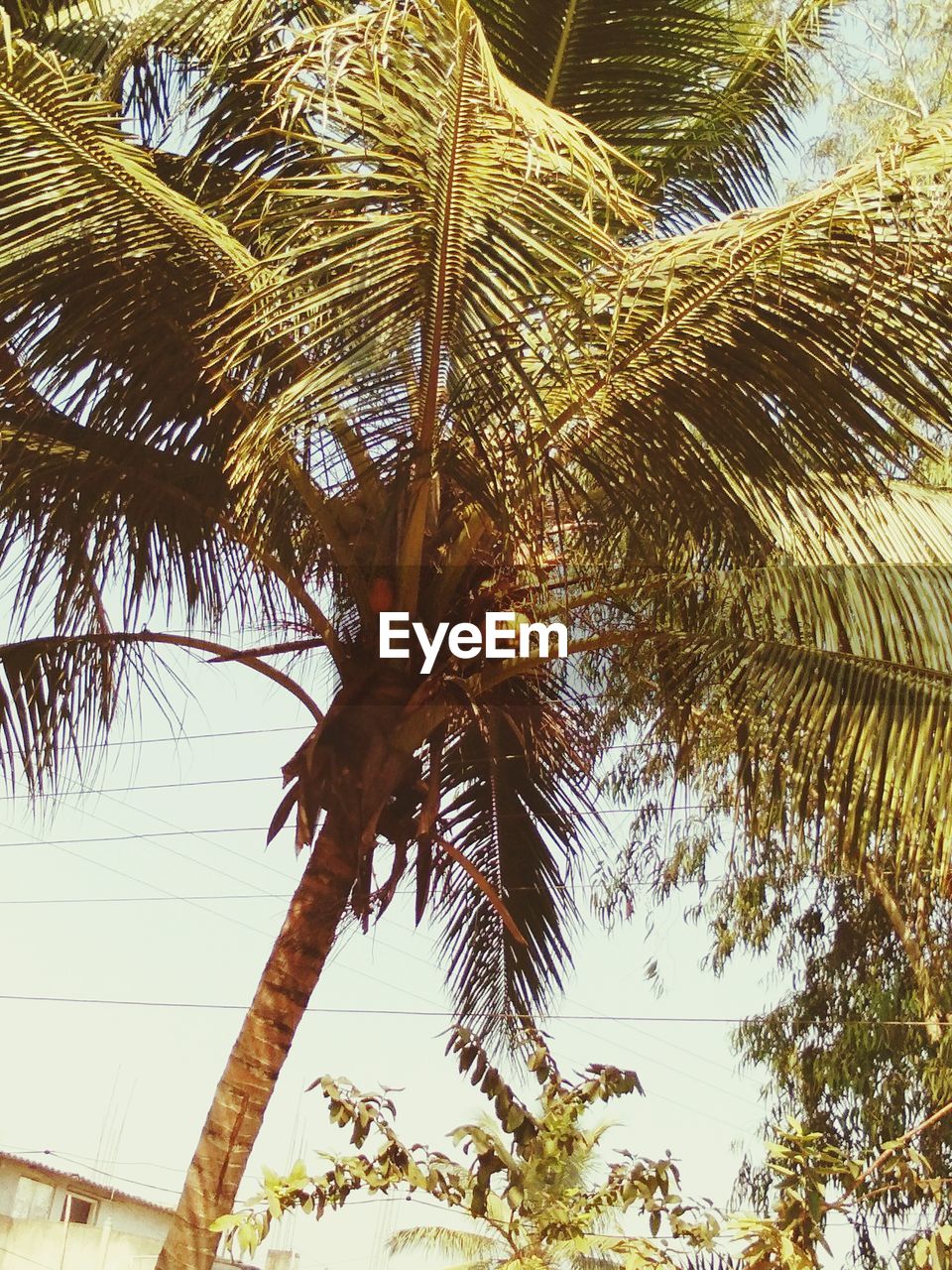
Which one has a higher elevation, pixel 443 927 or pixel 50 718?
pixel 50 718

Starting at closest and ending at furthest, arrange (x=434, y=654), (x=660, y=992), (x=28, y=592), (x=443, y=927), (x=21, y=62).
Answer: (x=21, y=62) < (x=434, y=654) < (x=28, y=592) < (x=443, y=927) < (x=660, y=992)

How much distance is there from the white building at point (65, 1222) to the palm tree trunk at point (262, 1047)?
8952 mm

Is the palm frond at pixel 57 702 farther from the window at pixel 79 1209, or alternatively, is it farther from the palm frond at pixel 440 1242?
the window at pixel 79 1209

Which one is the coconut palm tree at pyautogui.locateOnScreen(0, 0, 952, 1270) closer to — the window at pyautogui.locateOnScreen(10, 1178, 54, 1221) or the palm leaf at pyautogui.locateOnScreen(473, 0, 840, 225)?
the palm leaf at pyautogui.locateOnScreen(473, 0, 840, 225)

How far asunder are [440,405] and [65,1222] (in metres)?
11.4

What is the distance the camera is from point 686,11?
4559mm

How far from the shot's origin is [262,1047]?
166 inches

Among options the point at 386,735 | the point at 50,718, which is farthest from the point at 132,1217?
the point at 386,735

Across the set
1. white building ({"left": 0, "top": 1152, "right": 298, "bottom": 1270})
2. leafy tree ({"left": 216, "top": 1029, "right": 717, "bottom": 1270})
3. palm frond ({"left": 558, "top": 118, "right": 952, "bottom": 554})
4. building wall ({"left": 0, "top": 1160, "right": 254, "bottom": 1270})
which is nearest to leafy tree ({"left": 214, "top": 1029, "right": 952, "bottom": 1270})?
leafy tree ({"left": 216, "top": 1029, "right": 717, "bottom": 1270})

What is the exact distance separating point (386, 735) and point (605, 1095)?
50.1 inches

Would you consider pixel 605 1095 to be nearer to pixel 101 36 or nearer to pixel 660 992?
pixel 101 36

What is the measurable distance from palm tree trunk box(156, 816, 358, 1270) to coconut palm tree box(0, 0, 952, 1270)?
13 millimetres

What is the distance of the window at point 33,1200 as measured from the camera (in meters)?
13.0

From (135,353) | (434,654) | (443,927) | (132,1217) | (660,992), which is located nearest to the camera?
(135,353)
